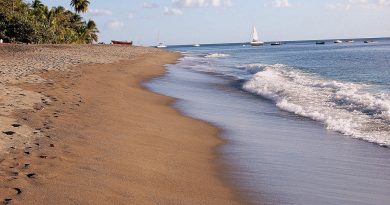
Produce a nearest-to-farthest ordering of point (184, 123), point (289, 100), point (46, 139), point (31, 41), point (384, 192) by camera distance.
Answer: point (384, 192) < point (46, 139) < point (184, 123) < point (289, 100) < point (31, 41)

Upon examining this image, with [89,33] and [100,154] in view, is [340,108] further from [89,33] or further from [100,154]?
[89,33]

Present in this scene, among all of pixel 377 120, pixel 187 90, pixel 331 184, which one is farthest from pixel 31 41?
pixel 331 184

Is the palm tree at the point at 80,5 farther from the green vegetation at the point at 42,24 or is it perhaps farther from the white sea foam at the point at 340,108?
the white sea foam at the point at 340,108

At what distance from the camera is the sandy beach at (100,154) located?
493 cm

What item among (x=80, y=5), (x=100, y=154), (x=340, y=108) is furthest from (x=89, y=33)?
(x=100, y=154)

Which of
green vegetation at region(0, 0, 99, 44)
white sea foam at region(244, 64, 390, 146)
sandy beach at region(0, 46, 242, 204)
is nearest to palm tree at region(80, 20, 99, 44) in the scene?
green vegetation at region(0, 0, 99, 44)

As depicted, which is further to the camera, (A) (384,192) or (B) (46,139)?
(B) (46,139)

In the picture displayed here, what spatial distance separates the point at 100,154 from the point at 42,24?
167ft

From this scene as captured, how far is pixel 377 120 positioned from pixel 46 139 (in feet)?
24.6

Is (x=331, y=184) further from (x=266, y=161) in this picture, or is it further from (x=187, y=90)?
(x=187, y=90)

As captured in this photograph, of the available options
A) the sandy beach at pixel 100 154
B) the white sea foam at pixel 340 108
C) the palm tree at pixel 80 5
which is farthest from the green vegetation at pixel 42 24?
the sandy beach at pixel 100 154

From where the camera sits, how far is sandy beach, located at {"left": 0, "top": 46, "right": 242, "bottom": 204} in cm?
Result: 493

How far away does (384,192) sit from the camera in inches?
228

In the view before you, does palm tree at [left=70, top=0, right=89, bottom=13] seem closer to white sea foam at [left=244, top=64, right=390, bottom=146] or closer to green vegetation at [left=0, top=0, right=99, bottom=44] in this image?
green vegetation at [left=0, top=0, right=99, bottom=44]
